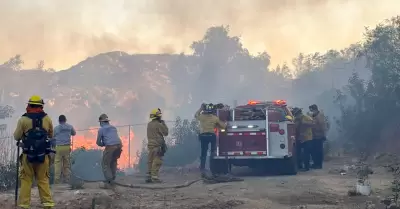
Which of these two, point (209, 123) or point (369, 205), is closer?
point (369, 205)

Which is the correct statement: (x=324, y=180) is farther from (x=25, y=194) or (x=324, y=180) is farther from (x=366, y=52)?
(x=366, y=52)

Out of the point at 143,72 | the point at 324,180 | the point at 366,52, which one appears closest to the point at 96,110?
the point at 143,72

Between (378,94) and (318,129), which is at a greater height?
(378,94)

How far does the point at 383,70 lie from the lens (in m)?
20.6

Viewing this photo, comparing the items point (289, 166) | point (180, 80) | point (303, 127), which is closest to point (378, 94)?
point (303, 127)

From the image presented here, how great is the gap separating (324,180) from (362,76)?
101ft

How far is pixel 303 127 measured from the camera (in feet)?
45.2

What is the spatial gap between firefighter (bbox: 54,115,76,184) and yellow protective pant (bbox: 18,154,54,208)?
421 cm

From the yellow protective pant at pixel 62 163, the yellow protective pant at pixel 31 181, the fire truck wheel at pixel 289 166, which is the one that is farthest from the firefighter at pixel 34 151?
the fire truck wheel at pixel 289 166

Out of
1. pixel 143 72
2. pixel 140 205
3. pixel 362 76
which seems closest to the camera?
pixel 140 205

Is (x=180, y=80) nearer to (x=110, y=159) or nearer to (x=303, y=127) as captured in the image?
(x=303, y=127)

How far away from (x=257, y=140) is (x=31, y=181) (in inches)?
272

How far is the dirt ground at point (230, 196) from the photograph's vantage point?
8062 mm

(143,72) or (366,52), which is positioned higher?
(143,72)
